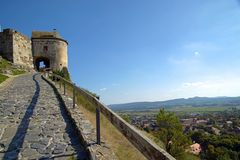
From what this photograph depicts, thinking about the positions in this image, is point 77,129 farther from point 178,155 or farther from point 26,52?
point 26,52

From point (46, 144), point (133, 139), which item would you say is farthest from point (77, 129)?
point (133, 139)

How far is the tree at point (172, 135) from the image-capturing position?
24.2m

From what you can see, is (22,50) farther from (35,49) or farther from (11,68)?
(11,68)

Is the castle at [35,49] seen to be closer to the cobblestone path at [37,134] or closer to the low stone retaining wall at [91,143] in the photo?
the cobblestone path at [37,134]

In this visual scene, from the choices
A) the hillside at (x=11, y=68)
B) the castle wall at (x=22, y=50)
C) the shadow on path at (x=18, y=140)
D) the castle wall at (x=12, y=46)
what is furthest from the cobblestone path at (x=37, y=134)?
the castle wall at (x=22, y=50)

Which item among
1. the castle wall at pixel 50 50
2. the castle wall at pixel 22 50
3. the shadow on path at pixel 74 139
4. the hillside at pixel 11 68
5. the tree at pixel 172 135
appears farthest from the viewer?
the castle wall at pixel 50 50

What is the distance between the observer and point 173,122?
90.3 ft

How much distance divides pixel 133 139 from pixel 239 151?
51.2 meters

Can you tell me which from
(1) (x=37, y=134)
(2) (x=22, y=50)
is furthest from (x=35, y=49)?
(1) (x=37, y=134)

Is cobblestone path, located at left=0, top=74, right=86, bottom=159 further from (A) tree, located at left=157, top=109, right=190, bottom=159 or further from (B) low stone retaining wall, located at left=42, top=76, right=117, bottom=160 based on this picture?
(A) tree, located at left=157, top=109, right=190, bottom=159

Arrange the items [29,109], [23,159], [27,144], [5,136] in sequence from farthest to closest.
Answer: [29,109]
[5,136]
[27,144]
[23,159]

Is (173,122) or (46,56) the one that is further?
(46,56)

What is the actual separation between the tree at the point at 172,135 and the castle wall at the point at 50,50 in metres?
18.2

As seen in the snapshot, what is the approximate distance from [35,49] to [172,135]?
2306 centimetres
